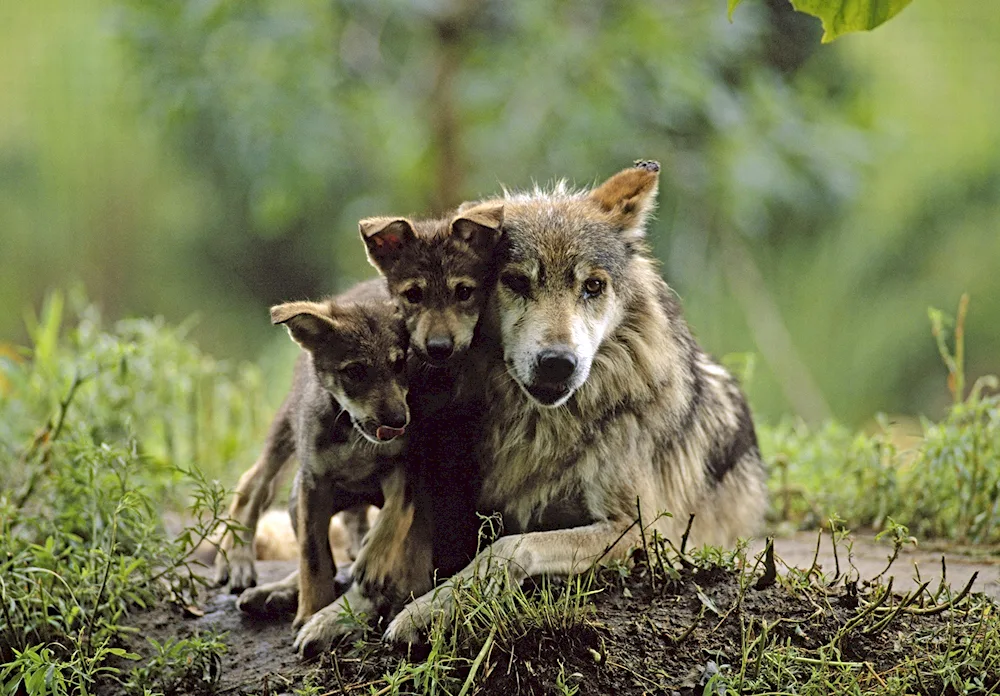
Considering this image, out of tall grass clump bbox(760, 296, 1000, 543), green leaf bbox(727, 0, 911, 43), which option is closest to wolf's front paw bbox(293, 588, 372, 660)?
green leaf bbox(727, 0, 911, 43)

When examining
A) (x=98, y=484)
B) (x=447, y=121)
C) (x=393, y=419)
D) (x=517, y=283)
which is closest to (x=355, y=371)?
(x=393, y=419)

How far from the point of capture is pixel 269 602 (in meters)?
3.63

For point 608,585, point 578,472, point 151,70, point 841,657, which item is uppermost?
point 151,70

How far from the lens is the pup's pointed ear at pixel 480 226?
3336mm

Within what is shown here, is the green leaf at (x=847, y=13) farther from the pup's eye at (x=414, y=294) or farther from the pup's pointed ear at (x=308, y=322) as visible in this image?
the pup's pointed ear at (x=308, y=322)

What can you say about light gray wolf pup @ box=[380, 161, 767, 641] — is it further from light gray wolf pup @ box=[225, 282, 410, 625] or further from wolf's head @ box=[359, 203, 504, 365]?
light gray wolf pup @ box=[225, 282, 410, 625]

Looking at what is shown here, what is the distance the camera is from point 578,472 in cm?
349

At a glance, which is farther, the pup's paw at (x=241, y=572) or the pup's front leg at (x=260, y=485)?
the pup's front leg at (x=260, y=485)

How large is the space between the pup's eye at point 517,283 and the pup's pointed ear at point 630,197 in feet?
1.43

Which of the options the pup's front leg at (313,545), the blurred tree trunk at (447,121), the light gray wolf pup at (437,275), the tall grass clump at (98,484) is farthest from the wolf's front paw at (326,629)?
the blurred tree trunk at (447,121)

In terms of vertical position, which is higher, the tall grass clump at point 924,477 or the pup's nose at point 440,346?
the pup's nose at point 440,346

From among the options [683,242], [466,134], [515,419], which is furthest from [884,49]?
[515,419]

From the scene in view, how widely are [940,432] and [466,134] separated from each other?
16.0 ft

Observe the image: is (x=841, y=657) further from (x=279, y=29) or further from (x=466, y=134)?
(x=466, y=134)
